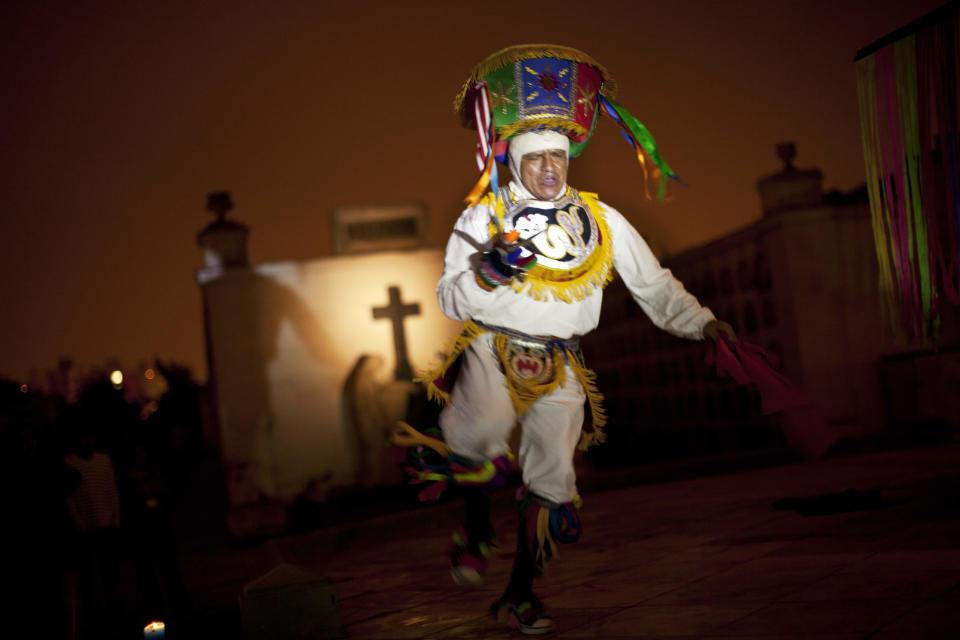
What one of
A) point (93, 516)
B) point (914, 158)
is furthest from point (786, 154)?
point (93, 516)

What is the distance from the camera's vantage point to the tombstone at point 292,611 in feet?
11.1

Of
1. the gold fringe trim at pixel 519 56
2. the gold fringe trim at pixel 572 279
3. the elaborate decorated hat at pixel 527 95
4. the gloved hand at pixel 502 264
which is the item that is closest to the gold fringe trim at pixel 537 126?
the elaborate decorated hat at pixel 527 95

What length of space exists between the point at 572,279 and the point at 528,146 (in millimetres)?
501

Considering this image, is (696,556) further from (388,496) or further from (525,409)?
(388,496)

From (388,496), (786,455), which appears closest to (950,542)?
(786,455)

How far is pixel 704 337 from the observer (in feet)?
10.9

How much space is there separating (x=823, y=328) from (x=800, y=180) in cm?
131

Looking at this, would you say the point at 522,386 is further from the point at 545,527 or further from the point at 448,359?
the point at 545,527

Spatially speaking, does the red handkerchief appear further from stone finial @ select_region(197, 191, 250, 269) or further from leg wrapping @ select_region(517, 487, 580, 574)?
stone finial @ select_region(197, 191, 250, 269)

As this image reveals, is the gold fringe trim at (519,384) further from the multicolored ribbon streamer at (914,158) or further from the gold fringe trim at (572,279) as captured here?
the multicolored ribbon streamer at (914,158)

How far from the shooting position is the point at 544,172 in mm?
3227

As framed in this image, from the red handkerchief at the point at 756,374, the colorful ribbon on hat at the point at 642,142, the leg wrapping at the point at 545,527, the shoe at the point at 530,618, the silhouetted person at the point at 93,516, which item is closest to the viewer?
the shoe at the point at 530,618

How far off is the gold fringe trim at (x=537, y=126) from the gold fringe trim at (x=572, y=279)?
0.33 metres

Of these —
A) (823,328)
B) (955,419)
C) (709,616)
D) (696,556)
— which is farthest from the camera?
(823,328)
